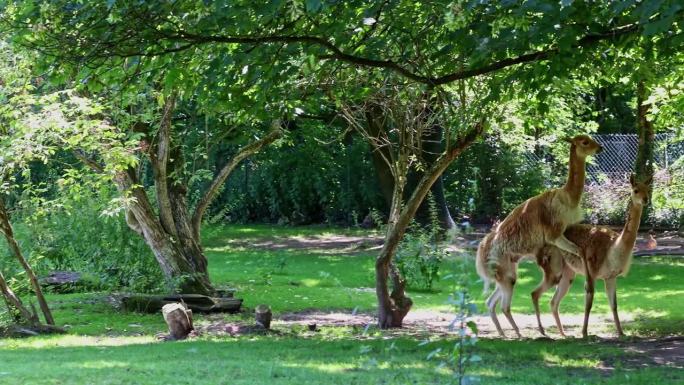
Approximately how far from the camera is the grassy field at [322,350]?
338 inches

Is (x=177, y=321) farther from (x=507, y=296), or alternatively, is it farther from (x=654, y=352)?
(x=654, y=352)

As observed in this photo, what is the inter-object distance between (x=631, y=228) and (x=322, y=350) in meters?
4.42

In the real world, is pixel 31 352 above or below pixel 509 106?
below

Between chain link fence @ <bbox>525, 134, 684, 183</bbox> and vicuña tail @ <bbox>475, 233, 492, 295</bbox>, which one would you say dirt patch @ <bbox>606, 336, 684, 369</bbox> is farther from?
chain link fence @ <bbox>525, 134, 684, 183</bbox>

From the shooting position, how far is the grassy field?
8586mm

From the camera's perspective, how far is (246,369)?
9.06 metres

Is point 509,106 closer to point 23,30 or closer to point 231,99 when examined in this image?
point 231,99

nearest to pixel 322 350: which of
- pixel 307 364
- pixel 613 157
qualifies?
pixel 307 364

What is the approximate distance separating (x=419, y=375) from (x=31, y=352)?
5.08 m

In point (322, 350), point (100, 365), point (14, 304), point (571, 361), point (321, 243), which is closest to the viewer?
point (100, 365)

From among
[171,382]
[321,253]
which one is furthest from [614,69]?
[321,253]

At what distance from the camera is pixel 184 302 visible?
49.5 ft

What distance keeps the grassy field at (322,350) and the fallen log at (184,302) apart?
36 cm

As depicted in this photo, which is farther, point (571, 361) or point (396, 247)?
point (396, 247)
